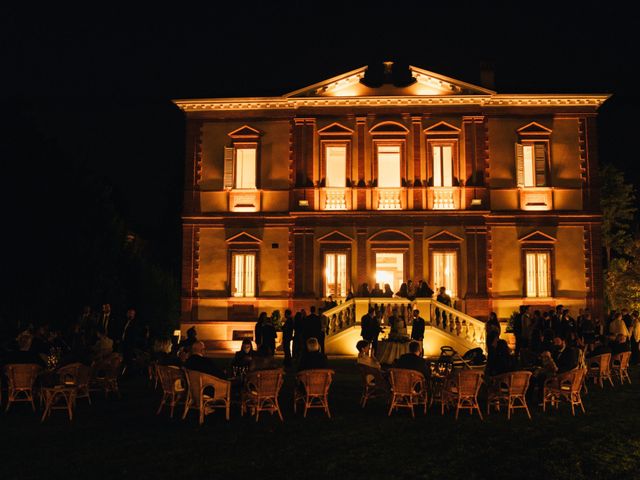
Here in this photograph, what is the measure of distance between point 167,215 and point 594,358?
135ft

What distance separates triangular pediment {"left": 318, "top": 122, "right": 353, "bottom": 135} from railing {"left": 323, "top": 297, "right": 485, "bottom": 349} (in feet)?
23.5

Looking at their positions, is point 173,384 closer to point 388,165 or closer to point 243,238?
point 243,238

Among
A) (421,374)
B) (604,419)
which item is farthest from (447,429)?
(604,419)

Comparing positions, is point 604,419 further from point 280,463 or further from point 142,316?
point 142,316

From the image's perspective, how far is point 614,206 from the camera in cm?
3753

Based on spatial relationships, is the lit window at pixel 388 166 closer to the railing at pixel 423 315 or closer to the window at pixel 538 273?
the railing at pixel 423 315

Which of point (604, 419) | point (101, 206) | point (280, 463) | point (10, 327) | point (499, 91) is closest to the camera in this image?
point (280, 463)

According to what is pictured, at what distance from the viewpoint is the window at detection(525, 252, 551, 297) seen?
2636 centimetres

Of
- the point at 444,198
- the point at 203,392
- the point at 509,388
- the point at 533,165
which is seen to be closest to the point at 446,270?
the point at 444,198

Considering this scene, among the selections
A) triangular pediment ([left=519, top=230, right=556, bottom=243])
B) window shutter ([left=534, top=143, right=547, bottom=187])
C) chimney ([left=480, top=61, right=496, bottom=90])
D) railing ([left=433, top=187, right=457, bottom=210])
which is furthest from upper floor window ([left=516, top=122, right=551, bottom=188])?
railing ([left=433, top=187, right=457, bottom=210])

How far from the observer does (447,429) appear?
1092 cm

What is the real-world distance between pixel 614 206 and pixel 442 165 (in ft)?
51.6

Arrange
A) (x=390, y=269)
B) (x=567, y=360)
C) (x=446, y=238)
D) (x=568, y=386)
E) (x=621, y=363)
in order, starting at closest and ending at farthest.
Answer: (x=568, y=386) → (x=567, y=360) → (x=621, y=363) → (x=446, y=238) → (x=390, y=269)

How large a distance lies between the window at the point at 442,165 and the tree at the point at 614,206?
48.5ft
